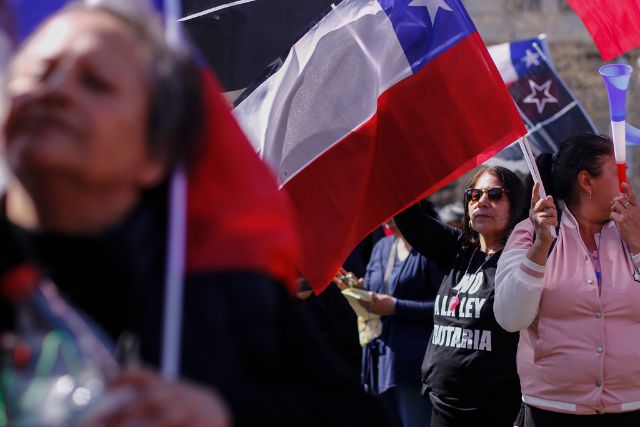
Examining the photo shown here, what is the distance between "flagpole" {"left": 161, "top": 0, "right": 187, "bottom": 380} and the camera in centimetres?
144

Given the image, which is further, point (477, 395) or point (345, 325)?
point (345, 325)

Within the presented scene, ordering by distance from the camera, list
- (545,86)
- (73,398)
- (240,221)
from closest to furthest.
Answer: (73,398) → (240,221) → (545,86)

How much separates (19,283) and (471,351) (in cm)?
361

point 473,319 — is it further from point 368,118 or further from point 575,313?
point 368,118

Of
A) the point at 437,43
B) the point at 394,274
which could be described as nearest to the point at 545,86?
the point at 394,274

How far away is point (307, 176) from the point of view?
442cm

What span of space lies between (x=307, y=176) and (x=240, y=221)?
291cm

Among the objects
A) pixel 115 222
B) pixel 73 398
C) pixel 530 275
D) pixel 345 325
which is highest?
pixel 115 222

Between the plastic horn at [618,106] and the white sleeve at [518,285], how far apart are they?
18.0 inches

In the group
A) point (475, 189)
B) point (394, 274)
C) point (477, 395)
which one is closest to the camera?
point (477, 395)

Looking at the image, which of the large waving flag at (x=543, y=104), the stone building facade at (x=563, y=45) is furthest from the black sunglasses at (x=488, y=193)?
the stone building facade at (x=563, y=45)

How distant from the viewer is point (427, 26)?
4570mm

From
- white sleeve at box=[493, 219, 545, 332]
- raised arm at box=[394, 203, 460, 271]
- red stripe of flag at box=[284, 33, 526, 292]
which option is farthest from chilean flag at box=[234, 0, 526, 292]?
raised arm at box=[394, 203, 460, 271]

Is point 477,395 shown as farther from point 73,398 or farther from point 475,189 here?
point 73,398
